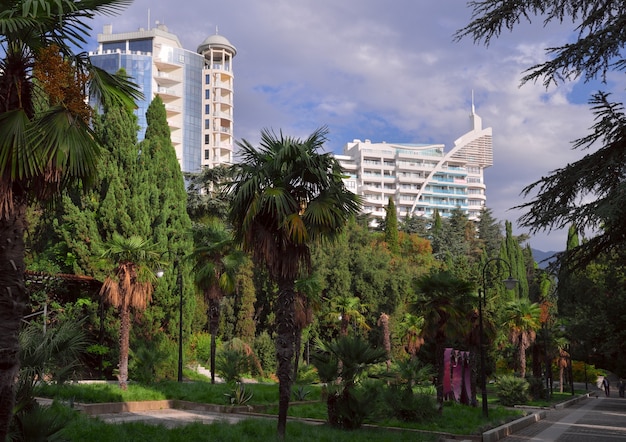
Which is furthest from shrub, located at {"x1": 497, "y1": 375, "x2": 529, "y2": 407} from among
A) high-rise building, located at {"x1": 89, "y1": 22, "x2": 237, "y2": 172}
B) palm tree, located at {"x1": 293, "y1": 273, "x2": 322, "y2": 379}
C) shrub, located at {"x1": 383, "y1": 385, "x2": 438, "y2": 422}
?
high-rise building, located at {"x1": 89, "y1": 22, "x2": 237, "y2": 172}

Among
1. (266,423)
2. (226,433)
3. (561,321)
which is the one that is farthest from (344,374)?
(561,321)

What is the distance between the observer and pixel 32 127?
7.06 m

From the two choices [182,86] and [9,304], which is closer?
[9,304]

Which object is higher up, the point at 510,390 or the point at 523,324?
the point at 523,324

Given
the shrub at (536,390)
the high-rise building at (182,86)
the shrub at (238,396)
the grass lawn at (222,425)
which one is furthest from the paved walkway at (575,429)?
the high-rise building at (182,86)

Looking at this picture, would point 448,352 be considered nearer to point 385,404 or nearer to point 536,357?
point 385,404

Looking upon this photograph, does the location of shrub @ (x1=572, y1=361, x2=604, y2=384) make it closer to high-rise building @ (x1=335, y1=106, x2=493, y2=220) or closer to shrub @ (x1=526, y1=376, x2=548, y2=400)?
shrub @ (x1=526, y1=376, x2=548, y2=400)

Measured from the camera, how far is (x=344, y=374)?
54.7ft

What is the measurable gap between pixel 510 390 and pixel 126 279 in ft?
68.6

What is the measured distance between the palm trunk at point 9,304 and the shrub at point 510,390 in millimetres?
29781

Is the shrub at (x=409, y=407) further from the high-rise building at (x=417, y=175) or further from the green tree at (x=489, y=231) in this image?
the high-rise building at (x=417, y=175)

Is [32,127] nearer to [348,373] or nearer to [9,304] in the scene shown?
[9,304]

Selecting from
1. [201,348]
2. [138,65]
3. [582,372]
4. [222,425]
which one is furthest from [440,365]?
[138,65]

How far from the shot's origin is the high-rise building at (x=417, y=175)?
14488cm
